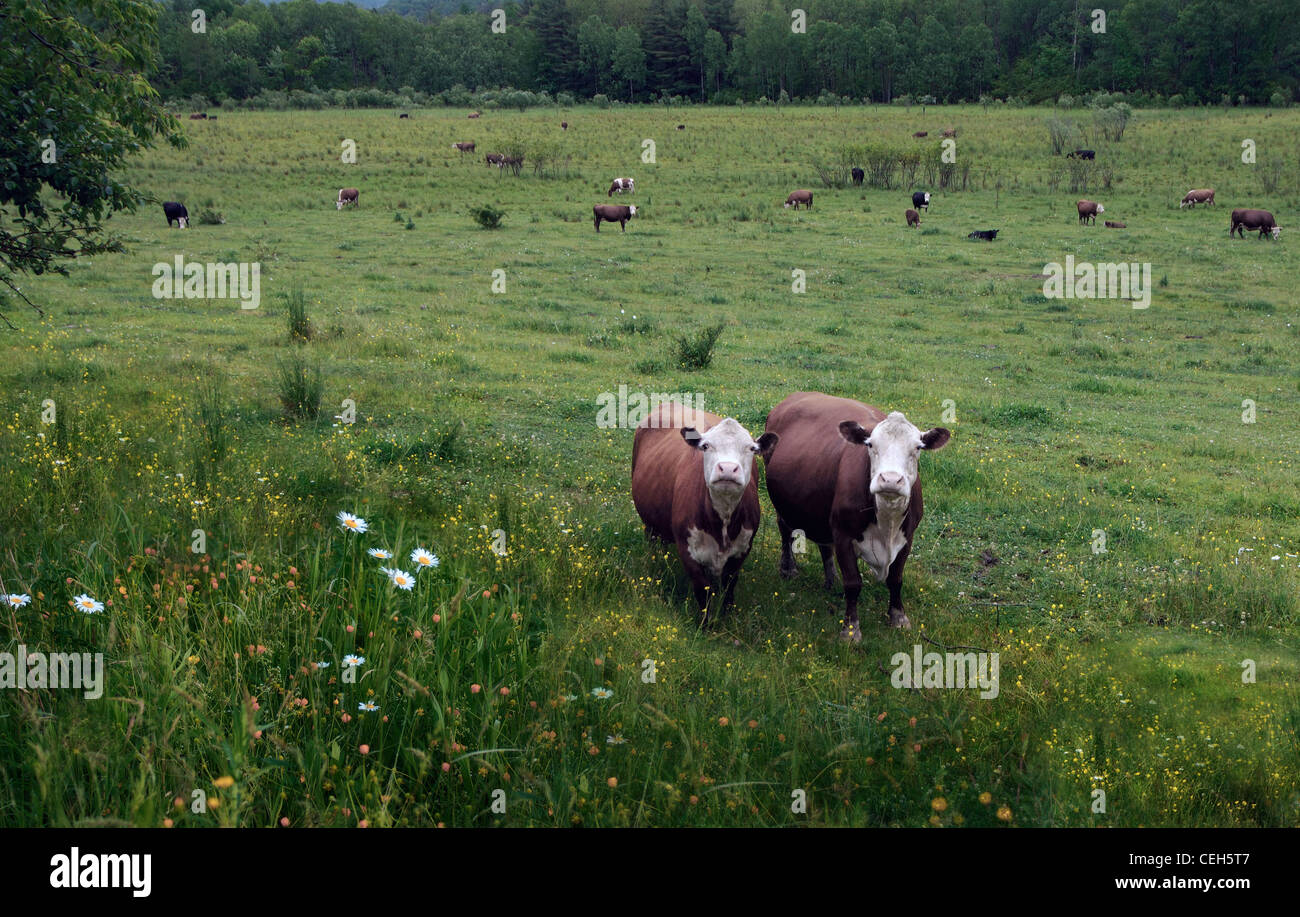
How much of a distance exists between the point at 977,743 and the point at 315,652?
11.6ft

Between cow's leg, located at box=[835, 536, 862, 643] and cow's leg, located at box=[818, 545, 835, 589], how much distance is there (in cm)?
Result: 82

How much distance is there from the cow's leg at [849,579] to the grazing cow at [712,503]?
71cm

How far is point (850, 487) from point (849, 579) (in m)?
0.69

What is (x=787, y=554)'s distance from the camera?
849 cm

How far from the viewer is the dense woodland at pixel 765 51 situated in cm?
8588

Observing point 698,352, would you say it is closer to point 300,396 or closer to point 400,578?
point 300,396

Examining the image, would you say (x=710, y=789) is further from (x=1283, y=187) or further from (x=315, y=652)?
(x=1283, y=187)

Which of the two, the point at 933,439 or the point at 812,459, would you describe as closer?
the point at 933,439
